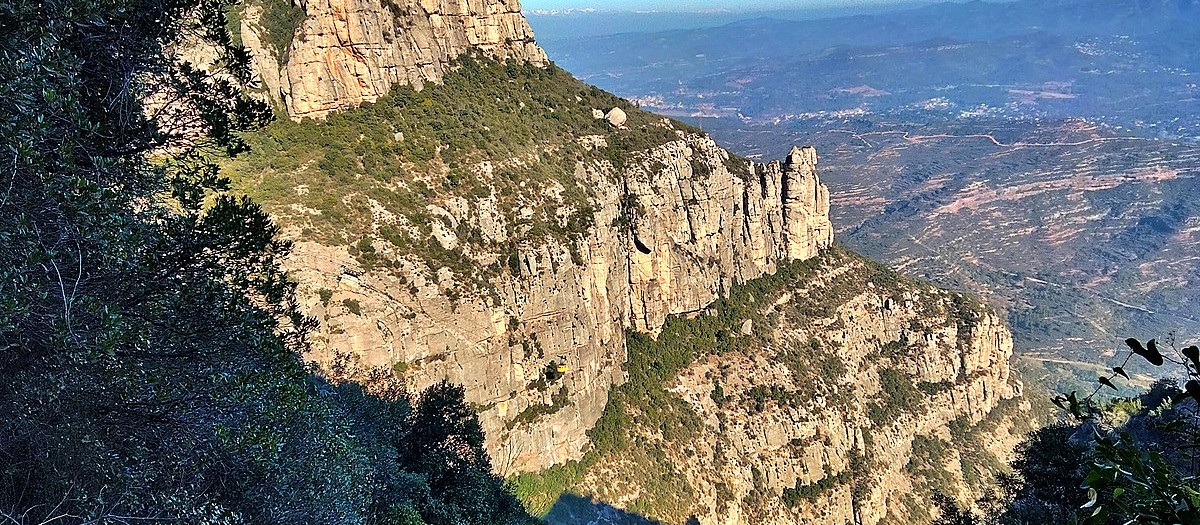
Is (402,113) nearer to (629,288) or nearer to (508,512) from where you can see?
(629,288)

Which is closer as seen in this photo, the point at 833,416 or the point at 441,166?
the point at 441,166

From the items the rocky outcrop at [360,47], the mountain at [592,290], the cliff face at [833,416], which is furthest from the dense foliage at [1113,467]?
the rocky outcrop at [360,47]

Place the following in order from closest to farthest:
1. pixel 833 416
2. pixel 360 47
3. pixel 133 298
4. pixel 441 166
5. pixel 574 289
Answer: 1. pixel 133 298
2. pixel 441 166
3. pixel 360 47
4. pixel 574 289
5. pixel 833 416

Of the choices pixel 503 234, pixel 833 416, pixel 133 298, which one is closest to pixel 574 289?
pixel 503 234

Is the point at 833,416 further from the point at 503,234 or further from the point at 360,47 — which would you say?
the point at 360,47

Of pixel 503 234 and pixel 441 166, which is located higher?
pixel 441 166

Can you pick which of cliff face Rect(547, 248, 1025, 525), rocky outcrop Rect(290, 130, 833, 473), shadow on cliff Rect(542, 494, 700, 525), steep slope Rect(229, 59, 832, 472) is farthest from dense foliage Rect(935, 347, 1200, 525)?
steep slope Rect(229, 59, 832, 472)
